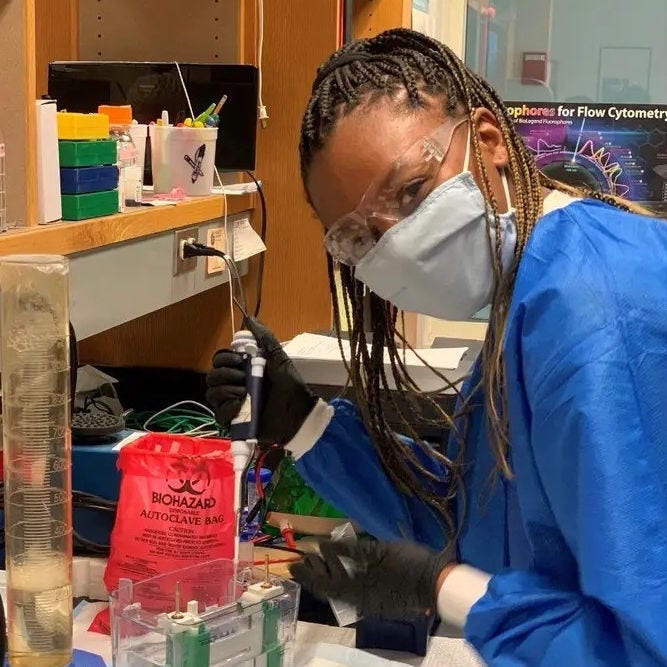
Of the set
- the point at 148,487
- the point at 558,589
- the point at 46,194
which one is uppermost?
the point at 46,194

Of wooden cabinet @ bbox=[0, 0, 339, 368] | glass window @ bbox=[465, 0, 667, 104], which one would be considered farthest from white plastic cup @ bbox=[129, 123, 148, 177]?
glass window @ bbox=[465, 0, 667, 104]

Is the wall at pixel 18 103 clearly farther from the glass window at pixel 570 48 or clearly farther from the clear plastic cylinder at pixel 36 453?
the glass window at pixel 570 48

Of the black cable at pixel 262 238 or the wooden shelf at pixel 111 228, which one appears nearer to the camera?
the wooden shelf at pixel 111 228

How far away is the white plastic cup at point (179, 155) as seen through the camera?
74.4 inches

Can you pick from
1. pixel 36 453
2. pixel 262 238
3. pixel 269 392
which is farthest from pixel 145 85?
pixel 36 453

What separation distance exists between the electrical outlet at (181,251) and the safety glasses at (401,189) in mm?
841

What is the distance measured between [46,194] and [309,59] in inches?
39.5

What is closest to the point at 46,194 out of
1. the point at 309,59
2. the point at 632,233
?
the point at 632,233

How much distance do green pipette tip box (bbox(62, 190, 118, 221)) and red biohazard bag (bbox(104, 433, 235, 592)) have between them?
0.36 meters

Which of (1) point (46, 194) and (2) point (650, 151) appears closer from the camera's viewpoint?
(1) point (46, 194)

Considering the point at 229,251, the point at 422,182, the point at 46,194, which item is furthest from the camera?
the point at 229,251

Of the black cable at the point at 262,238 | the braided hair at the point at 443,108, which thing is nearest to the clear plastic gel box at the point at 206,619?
the braided hair at the point at 443,108

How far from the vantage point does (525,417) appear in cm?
93

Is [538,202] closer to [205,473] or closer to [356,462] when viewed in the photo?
[356,462]
